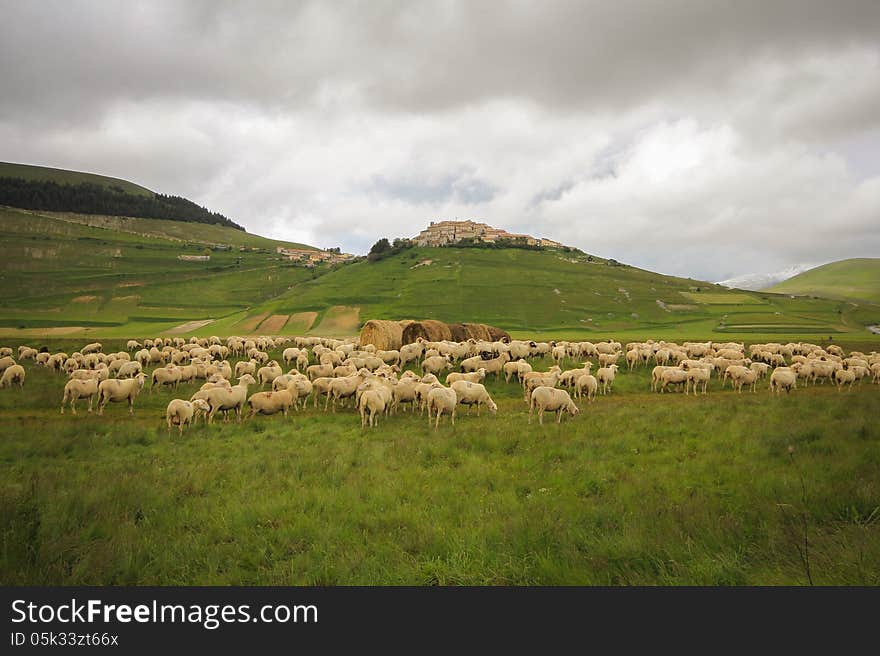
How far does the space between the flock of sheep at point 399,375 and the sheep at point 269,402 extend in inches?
1.6

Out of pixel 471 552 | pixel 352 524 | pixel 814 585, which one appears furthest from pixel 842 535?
pixel 352 524

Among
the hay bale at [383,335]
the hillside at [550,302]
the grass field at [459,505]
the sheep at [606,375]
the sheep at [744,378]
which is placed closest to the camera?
the grass field at [459,505]

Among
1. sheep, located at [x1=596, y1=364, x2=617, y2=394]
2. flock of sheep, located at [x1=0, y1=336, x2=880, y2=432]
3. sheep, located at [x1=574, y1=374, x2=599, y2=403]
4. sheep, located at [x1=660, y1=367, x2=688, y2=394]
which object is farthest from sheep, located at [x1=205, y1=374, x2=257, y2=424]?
sheep, located at [x1=660, y1=367, x2=688, y2=394]

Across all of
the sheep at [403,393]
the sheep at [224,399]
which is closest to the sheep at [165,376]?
the sheep at [224,399]

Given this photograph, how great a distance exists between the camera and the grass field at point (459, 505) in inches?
201

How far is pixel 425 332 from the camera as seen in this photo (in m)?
33.6

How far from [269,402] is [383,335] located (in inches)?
658

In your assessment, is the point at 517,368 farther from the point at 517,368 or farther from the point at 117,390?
the point at 117,390

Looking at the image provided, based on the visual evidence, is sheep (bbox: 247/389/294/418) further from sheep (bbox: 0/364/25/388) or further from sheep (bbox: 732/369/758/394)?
sheep (bbox: 732/369/758/394)

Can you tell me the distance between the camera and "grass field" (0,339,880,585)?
5.11m

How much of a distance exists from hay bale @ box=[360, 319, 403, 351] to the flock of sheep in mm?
1148

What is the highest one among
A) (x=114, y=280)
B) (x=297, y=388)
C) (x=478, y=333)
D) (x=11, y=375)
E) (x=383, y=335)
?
(x=114, y=280)

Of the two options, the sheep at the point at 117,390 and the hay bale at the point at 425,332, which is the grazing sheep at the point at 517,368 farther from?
the sheep at the point at 117,390

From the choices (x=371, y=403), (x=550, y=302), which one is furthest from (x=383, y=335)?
(x=550, y=302)
